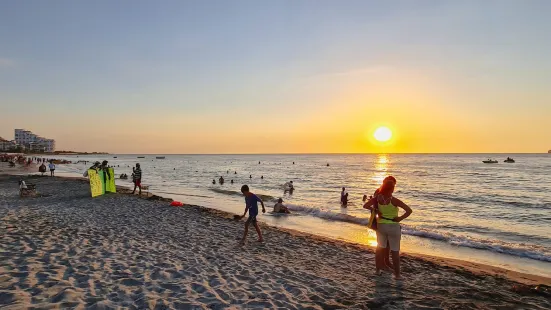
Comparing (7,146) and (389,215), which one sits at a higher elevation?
(7,146)

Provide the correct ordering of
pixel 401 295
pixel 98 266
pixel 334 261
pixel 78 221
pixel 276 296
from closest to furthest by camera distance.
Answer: pixel 276 296
pixel 401 295
pixel 98 266
pixel 334 261
pixel 78 221

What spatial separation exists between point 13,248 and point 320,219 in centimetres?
1417

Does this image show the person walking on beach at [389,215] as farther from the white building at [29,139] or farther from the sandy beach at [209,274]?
the white building at [29,139]

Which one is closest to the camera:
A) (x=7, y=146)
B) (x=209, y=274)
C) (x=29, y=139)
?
(x=209, y=274)

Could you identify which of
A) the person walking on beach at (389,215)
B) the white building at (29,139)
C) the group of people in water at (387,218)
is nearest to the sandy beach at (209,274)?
the group of people in water at (387,218)

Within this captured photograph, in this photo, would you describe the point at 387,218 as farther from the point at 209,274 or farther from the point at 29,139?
the point at 29,139

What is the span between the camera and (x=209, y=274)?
7.31 metres

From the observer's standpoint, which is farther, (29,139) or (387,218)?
(29,139)

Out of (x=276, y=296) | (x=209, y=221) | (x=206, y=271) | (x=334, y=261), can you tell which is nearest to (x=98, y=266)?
(x=206, y=271)

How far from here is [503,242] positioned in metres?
14.2

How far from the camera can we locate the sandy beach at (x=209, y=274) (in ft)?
19.4

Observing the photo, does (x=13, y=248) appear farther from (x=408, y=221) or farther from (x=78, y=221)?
(x=408, y=221)

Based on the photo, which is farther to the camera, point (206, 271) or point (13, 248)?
point (13, 248)

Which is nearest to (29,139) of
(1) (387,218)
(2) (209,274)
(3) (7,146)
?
(3) (7,146)
